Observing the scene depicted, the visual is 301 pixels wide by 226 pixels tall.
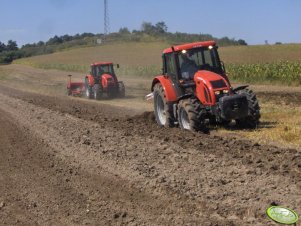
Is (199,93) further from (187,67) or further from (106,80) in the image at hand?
(106,80)

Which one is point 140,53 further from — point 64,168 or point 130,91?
point 64,168

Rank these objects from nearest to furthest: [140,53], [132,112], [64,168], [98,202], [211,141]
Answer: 1. [98,202]
2. [64,168]
3. [211,141]
4. [132,112]
5. [140,53]

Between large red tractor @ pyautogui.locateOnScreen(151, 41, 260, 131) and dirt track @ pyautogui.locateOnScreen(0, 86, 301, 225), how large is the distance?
0.52m

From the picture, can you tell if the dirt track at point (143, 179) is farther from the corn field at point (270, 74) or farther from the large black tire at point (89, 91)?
the corn field at point (270, 74)

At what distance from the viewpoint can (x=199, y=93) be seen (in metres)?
10.6

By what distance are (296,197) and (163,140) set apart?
13.4 ft

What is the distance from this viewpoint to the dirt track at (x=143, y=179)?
5.23 metres

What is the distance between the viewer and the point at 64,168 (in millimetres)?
7613

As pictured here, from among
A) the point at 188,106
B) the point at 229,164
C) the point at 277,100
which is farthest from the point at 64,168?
the point at 277,100

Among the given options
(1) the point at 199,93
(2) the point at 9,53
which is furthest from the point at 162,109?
(2) the point at 9,53

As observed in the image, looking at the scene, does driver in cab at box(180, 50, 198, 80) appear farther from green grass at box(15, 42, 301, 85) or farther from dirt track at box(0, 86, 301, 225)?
green grass at box(15, 42, 301, 85)

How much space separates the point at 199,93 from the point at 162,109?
5.67ft

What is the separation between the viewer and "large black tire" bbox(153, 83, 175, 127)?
11.4 meters

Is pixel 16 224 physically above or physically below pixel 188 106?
below
